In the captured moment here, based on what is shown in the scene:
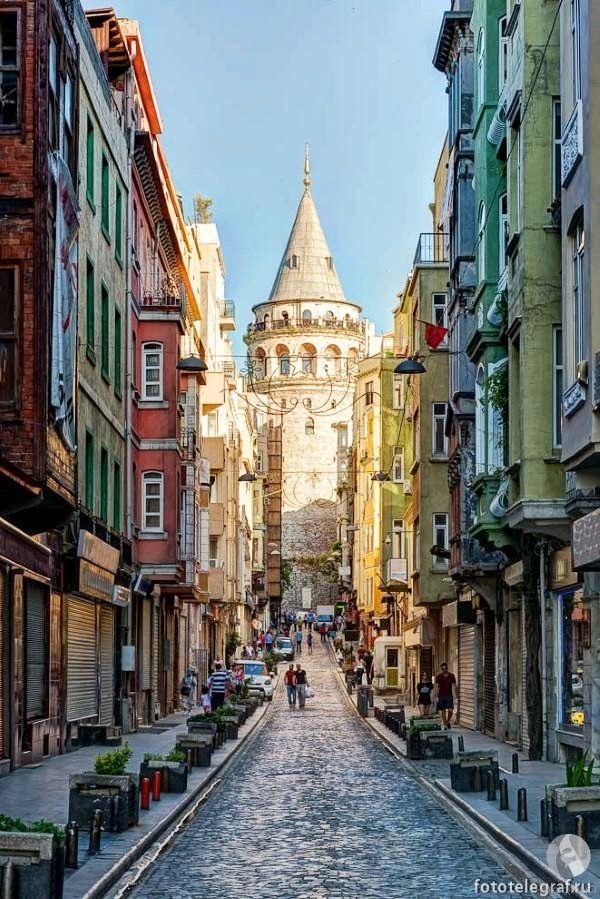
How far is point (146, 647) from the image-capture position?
4594 cm

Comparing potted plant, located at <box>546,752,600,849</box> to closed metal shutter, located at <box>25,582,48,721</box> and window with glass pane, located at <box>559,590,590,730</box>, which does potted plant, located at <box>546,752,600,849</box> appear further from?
closed metal shutter, located at <box>25,582,48,721</box>

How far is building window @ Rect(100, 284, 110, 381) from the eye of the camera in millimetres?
36219

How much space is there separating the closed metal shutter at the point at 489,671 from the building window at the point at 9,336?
1879 centimetres

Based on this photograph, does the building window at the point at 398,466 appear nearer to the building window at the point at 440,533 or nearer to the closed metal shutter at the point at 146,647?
the building window at the point at 440,533

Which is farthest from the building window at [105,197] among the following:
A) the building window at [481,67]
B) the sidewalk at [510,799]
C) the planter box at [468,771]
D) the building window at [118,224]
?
the planter box at [468,771]

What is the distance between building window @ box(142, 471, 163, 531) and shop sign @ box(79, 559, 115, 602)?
8.12 metres

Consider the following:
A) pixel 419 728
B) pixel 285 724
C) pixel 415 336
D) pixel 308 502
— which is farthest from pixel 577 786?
pixel 308 502

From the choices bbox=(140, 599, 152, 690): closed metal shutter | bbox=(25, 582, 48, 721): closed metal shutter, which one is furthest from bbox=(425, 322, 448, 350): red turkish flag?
bbox=(25, 582, 48, 721): closed metal shutter

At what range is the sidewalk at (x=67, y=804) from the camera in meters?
14.1

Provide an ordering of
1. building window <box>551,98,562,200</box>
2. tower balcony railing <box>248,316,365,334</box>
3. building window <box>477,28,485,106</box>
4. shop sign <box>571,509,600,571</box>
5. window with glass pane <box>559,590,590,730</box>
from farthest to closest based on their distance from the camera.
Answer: tower balcony railing <box>248,316,365,334</box>, building window <box>477,28,485,106</box>, window with glass pane <box>559,590,590,730</box>, building window <box>551,98,562,200</box>, shop sign <box>571,509,600,571</box>

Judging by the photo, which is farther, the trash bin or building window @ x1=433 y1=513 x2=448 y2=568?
building window @ x1=433 y1=513 x2=448 y2=568

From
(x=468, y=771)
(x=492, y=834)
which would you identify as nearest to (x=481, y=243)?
(x=468, y=771)

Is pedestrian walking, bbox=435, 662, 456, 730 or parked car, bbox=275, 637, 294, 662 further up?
parked car, bbox=275, 637, 294, 662

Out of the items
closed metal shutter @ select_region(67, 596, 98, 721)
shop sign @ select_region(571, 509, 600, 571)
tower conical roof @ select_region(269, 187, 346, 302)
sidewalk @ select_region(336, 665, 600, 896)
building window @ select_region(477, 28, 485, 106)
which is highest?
tower conical roof @ select_region(269, 187, 346, 302)
